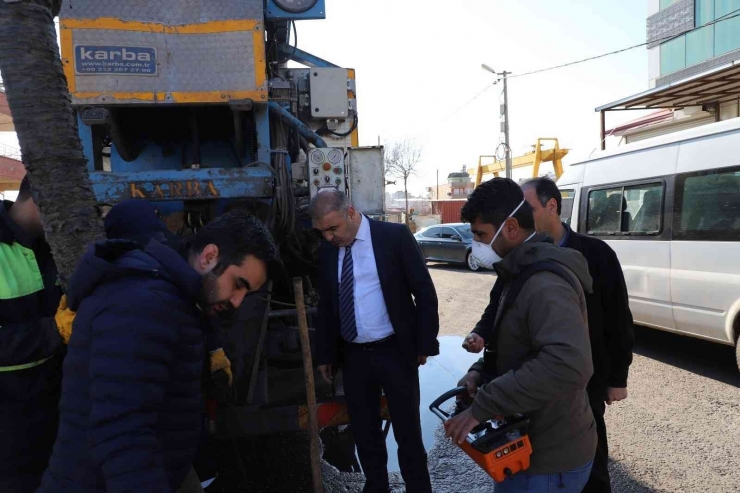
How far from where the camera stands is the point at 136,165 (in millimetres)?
4629

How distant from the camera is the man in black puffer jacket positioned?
123 centimetres

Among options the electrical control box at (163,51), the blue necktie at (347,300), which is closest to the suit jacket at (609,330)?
the blue necktie at (347,300)

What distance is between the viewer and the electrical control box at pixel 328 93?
14.3 feet

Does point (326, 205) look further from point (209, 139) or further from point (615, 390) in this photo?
point (209, 139)

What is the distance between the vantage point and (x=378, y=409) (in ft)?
9.73

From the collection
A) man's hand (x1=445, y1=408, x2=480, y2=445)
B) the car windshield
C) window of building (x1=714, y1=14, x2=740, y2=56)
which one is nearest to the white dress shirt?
man's hand (x1=445, y1=408, x2=480, y2=445)

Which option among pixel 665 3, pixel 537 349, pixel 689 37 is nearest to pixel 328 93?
pixel 537 349

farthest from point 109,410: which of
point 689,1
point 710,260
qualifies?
point 689,1

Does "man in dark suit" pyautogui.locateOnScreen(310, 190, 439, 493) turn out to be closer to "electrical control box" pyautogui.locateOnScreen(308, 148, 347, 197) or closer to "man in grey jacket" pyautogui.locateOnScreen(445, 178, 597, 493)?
"electrical control box" pyautogui.locateOnScreen(308, 148, 347, 197)

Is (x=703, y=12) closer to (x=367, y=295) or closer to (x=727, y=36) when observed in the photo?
(x=727, y=36)

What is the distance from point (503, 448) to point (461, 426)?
14cm

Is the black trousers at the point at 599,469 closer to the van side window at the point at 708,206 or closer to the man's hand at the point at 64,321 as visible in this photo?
the man's hand at the point at 64,321

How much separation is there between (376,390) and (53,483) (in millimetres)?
1831

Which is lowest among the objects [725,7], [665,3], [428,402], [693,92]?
[428,402]
